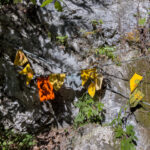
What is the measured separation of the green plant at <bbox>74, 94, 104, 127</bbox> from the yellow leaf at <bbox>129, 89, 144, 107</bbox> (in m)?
0.79

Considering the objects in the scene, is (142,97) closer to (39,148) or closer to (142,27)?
(142,27)

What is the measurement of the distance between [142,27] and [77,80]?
91.3 inches

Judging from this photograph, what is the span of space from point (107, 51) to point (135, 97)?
150cm

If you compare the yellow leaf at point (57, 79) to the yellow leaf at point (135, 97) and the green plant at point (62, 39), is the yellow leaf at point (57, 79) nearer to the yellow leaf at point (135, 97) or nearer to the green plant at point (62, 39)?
the green plant at point (62, 39)

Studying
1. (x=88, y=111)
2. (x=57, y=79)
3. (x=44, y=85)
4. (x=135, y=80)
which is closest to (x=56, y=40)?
(x=57, y=79)

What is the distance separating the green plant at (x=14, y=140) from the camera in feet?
13.9

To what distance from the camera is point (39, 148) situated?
4.44m

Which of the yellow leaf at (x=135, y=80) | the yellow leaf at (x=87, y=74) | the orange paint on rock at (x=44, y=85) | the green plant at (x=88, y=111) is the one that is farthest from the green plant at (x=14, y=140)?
the yellow leaf at (x=135, y=80)

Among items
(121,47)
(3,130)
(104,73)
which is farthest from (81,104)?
(3,130)

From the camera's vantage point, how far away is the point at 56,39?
4.29m

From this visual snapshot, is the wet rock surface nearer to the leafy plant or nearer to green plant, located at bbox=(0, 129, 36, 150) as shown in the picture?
→ the leafy plant

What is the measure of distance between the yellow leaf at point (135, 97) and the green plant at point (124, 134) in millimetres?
462

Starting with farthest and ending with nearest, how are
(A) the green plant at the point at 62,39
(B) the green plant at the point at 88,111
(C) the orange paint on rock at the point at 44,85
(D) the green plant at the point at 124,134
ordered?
(A) the green plant at the point at 62,39 < (B) the green plant at the point at 88,111 < (C) the orange paint on rock at the point at 44,85 < (D) the green plant at the point at 124,134

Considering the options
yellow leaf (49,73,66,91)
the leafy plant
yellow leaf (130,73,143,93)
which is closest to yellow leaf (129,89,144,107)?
yellow leaf (130,73,143,93)
